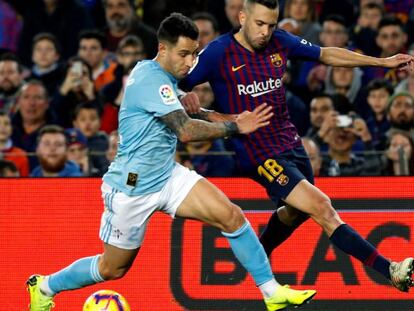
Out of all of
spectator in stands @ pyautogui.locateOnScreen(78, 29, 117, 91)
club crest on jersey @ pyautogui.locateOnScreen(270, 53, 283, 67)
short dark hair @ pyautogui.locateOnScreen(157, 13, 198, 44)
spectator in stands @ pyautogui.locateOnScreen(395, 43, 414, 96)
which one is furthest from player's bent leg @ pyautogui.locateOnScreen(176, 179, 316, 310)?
spectator in stands @ pyautogui.locateOnScreen(78, 29, 117, 91)

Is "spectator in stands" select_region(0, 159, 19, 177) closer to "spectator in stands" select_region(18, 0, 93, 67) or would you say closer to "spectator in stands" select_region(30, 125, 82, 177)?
"spectator in stands" select_region(30, 125, 82, 177)

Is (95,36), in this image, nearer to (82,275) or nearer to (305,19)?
(305,19)

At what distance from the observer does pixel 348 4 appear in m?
14.8

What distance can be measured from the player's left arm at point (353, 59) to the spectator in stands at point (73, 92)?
502 cm

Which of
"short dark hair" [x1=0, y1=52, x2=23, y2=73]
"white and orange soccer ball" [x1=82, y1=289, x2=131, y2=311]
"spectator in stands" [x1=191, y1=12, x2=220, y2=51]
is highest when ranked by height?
"spectator in stands" [x1=191, y1=12, x2=220, y2=51]

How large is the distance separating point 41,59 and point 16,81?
477 mm

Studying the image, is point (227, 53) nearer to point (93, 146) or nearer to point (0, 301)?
point (0, 301)

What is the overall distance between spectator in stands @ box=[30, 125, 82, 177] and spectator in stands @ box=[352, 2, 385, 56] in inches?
157

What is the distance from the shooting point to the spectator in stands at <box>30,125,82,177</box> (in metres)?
11.6

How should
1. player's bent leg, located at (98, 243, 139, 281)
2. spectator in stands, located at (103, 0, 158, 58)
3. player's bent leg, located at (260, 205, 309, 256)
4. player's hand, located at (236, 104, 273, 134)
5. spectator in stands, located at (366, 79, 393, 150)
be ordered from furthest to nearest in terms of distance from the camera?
spectator in stands, located at (103, 0, 158, 58)
spectator in stands, located at (366, 79, 393, 150)
player's bent leg, located at (260, 205, 309, 256)
player's bent leg, located at (98, 243, 139, 281)
player's hand, located at (236, 104, 273, 134)

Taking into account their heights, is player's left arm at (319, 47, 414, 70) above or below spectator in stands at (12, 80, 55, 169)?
above

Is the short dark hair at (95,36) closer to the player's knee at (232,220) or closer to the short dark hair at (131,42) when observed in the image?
the short dark hair at (131,42)

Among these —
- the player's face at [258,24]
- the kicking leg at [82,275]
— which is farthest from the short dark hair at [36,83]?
the player's face at [258,24]

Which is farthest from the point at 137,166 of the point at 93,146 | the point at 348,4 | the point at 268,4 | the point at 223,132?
the point at 348,4
